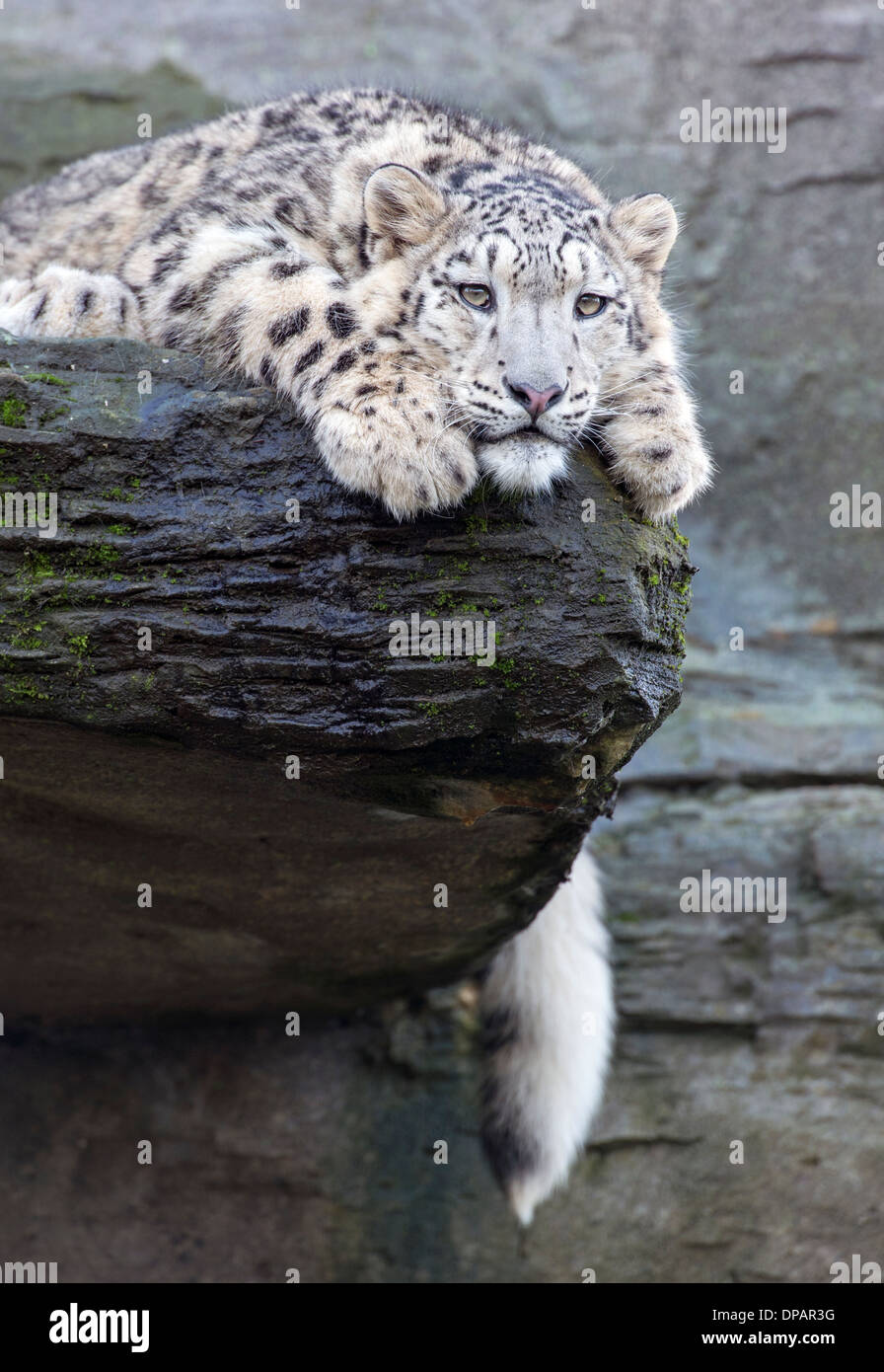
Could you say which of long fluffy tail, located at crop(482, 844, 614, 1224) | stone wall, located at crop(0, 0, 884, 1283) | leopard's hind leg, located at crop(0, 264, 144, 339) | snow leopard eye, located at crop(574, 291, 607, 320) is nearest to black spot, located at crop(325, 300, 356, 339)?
snow leopard eye, located at crop(574, 291, 607, 320)

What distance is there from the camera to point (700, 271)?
595 cm

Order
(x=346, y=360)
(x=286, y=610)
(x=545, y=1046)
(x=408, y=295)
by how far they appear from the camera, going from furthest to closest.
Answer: (x=545, y=1046), (x=408, y=295), (x=346, y=360), (x=286, y=610)

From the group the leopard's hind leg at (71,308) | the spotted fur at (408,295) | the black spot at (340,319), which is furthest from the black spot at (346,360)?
the leopard's hind leg at (71,308)

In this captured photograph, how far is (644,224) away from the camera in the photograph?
3.15 metres

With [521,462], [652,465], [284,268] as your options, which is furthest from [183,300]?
[652,465]

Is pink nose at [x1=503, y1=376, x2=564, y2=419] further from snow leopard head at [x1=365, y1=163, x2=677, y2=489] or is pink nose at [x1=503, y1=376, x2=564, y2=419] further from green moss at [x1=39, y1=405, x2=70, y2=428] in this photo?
green moss at [x1=39, y1=405, x2=70, y2=428]

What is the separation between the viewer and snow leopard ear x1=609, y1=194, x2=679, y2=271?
3.14 m

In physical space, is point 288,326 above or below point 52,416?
above

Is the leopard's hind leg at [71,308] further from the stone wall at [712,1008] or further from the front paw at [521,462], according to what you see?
the stone wall at [712,1008]

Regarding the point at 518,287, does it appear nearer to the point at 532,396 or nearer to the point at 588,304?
the point at 588,304

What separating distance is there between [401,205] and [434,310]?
1.04 ft

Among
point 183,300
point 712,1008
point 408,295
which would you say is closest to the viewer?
point 408,295

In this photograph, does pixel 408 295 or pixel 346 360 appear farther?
pixel 408 295

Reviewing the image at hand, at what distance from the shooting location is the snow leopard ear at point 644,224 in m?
3.14
